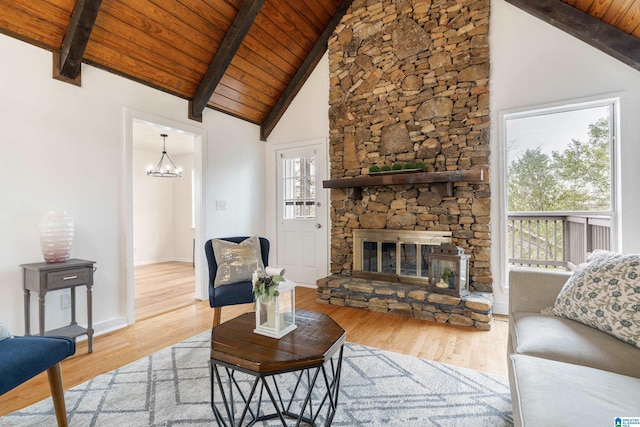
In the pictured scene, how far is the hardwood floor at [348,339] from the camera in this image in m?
2.14

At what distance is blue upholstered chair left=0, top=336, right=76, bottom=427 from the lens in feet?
4.32

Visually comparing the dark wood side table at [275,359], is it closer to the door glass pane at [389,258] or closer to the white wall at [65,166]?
the white wall at [65,166]

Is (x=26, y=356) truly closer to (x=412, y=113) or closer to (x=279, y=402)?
(x=279, y=402)

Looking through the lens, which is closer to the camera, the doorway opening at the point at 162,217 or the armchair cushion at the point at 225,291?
the armchair cushion at the point at 225,291

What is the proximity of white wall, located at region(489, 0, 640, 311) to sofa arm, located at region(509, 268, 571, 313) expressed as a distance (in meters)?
1.54

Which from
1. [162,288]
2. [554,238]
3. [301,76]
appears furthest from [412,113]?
[162,288]

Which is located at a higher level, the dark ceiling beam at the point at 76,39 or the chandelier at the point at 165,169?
the dark ceiling beam at the point at 76,39

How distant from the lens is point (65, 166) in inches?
107

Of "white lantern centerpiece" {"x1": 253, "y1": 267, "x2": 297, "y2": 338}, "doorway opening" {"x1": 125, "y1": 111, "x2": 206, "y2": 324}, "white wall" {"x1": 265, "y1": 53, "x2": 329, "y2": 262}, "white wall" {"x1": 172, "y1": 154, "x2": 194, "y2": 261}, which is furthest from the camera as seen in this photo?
"white wall" {"x1": 172, "y1": 154, "x2": 194, "y2": 261}

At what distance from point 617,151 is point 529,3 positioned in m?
1.67

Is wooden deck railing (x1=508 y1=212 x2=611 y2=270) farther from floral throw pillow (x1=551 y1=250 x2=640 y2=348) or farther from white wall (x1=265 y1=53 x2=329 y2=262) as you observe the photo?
white wall (x1=265 y1=53 x2=329 y2=262)

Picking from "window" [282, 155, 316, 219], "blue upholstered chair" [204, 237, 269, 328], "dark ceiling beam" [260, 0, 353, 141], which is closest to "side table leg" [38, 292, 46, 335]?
"blue upholstered chair" [204, 237, 269, 328]

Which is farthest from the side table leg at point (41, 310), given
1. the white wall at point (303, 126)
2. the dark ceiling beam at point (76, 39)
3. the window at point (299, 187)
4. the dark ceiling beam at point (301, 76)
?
the dark ceiling beam at point (301, 76)

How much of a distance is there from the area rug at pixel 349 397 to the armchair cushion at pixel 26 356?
1.44ft
